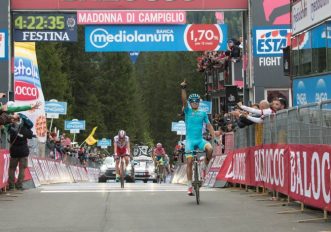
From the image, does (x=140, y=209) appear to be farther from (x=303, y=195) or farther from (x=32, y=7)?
(x=32, y=7)

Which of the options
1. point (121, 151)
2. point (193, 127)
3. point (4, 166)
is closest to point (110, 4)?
point (121, 151)

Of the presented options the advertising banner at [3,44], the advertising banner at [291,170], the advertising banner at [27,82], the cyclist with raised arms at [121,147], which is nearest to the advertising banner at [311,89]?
the advertising banner at [291,170]

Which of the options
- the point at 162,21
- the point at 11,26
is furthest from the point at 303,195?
the point at 11,26

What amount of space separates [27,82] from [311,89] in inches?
572

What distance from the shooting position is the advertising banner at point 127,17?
2416 cm

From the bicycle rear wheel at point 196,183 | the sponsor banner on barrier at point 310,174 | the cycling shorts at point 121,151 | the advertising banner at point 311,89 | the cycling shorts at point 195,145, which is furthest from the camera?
the cycling shorts at point 121,151

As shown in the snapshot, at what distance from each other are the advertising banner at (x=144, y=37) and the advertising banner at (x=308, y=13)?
5.22 metres

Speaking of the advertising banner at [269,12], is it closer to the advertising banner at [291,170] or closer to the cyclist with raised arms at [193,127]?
the advertising banner at [291,170]

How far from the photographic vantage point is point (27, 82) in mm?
29359

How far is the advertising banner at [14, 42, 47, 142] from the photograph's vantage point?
28.8 metres

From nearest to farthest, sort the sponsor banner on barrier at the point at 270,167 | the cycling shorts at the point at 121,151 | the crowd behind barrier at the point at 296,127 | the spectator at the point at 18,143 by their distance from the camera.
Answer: the crowd behind barrier at the point at 296,127, the sponsor banner on barrier at the point at 270,167, the spectator at the point at 18,143, the cycling shorts at the point at 121,151

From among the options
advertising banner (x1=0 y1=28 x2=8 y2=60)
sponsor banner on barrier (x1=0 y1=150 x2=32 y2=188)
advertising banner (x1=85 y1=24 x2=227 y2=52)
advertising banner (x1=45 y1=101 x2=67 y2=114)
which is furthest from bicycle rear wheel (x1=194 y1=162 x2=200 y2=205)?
advertising banner (x1=45 y1=101 x2=67 y2=114)

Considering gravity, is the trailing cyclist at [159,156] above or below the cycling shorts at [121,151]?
below

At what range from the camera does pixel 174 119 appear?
10481 centimetres
